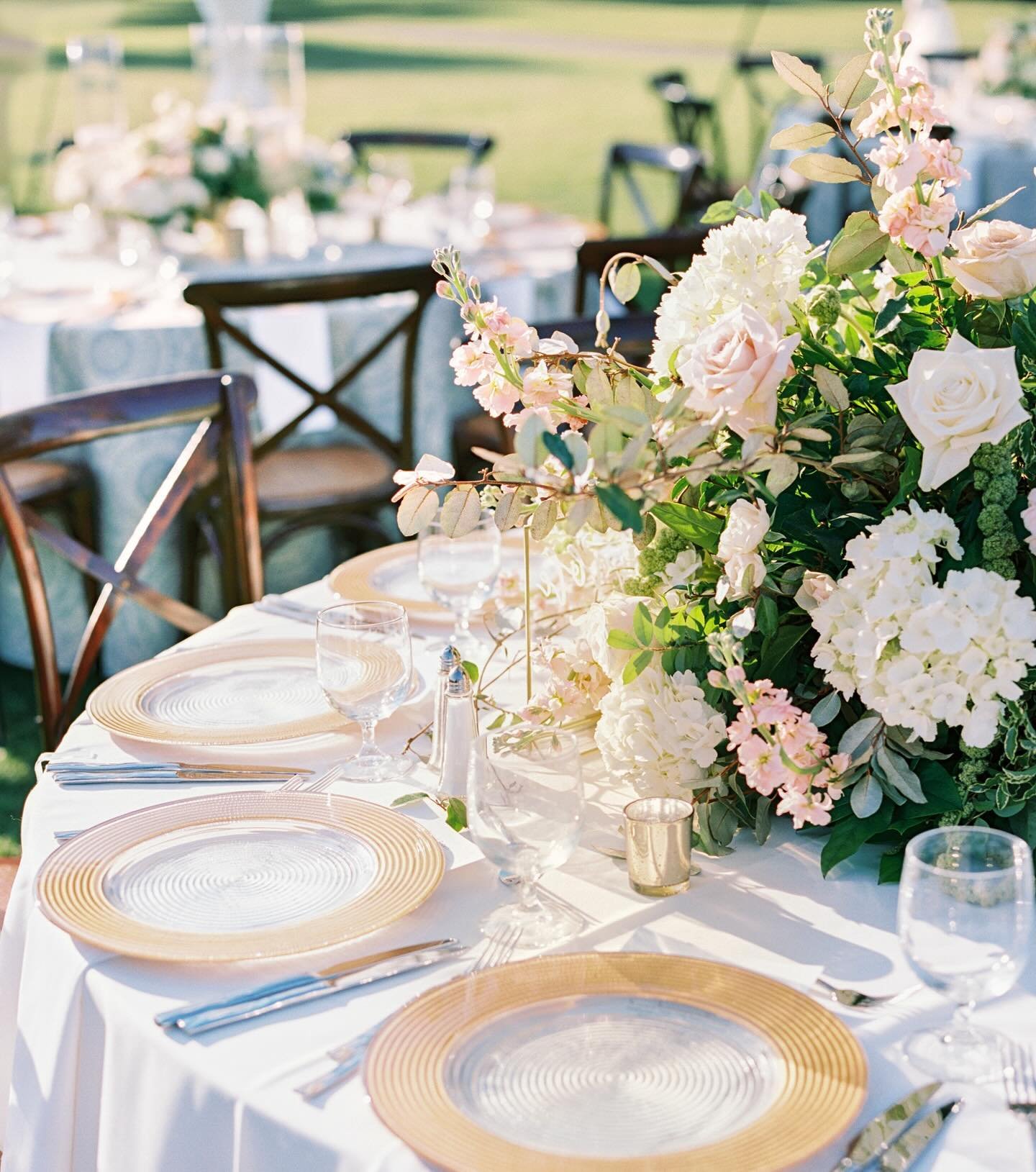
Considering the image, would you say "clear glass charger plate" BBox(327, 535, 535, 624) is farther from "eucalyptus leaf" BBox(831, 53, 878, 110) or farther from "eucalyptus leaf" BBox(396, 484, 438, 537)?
"eucalyptus leaf" BBox(831, 53, 878, 110)

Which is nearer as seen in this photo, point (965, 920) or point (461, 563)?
point (965, 920)

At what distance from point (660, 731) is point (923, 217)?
0.46 meters

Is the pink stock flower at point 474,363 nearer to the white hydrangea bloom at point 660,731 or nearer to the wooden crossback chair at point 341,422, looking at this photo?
the white hydrangea bloom at point 660,731

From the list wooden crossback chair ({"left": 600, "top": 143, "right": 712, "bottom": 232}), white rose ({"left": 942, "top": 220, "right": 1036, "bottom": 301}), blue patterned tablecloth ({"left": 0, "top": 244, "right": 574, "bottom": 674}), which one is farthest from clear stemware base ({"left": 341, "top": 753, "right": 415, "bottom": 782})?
wooden crossback chair ({"left": 600, "top": 143, "right": 712, "bottom": 232})

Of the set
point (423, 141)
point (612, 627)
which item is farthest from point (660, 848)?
point (423, 141)

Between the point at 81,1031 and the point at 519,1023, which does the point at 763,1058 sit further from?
the point at 81,1031

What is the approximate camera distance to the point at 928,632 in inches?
44.0

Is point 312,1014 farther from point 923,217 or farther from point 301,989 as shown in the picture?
point 923,217

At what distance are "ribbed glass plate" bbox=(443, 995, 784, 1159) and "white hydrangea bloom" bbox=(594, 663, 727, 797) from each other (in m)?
0.25

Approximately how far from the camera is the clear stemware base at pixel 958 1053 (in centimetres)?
100

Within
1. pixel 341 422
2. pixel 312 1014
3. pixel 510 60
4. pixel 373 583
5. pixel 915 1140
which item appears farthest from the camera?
pixel 510 60

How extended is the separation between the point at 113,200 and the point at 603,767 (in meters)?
3.15

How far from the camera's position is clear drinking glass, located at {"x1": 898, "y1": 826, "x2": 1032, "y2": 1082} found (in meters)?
0.97

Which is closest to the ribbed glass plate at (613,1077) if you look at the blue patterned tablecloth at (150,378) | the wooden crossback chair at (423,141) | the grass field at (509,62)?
the blue patterned tablecloth at (150,378)
